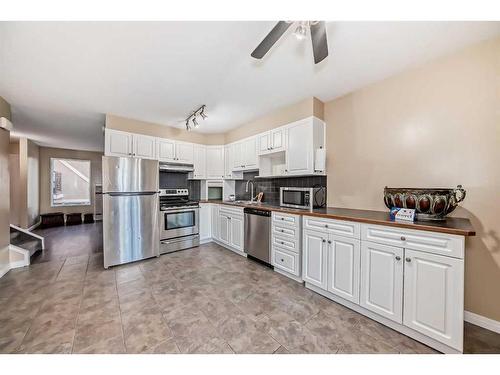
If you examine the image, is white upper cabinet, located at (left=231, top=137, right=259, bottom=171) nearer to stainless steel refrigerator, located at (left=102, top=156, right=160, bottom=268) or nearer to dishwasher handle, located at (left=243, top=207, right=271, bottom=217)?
dishwasher handle, located at (left=243, top=207, right=271, bottom=217)

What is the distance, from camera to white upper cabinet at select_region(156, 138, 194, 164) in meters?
3.68

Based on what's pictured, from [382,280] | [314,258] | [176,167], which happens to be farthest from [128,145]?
[382,280]

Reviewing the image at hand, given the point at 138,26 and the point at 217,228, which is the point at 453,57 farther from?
the point at 217,228

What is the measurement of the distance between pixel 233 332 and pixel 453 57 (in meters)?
3.22

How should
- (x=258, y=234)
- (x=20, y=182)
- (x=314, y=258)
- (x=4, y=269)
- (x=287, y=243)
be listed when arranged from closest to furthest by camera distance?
(x=314, y=258), (x=287, y=243), (x=4, y=269), (x=258, y=234), (x=20, y=182)

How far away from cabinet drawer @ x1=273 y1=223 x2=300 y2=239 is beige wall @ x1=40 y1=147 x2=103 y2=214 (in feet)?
23.3

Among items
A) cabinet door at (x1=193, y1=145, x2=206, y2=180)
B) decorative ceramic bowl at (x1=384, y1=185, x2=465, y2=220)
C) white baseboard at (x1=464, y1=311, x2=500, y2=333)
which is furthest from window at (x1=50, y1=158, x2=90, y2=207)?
white baseboard at (x1=464, y1=311, x2=500, y2=333)

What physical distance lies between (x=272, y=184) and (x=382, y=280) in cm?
230

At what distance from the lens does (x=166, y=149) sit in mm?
3750

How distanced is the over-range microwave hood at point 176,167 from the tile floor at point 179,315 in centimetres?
181

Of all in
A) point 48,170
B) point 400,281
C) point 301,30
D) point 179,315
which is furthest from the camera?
point 48,170

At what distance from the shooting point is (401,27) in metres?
1.51

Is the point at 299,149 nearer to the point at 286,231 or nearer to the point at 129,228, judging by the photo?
the point at 286,231

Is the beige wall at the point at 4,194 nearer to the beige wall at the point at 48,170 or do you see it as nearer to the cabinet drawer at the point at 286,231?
the cabinet drawer at the point at 286,231
